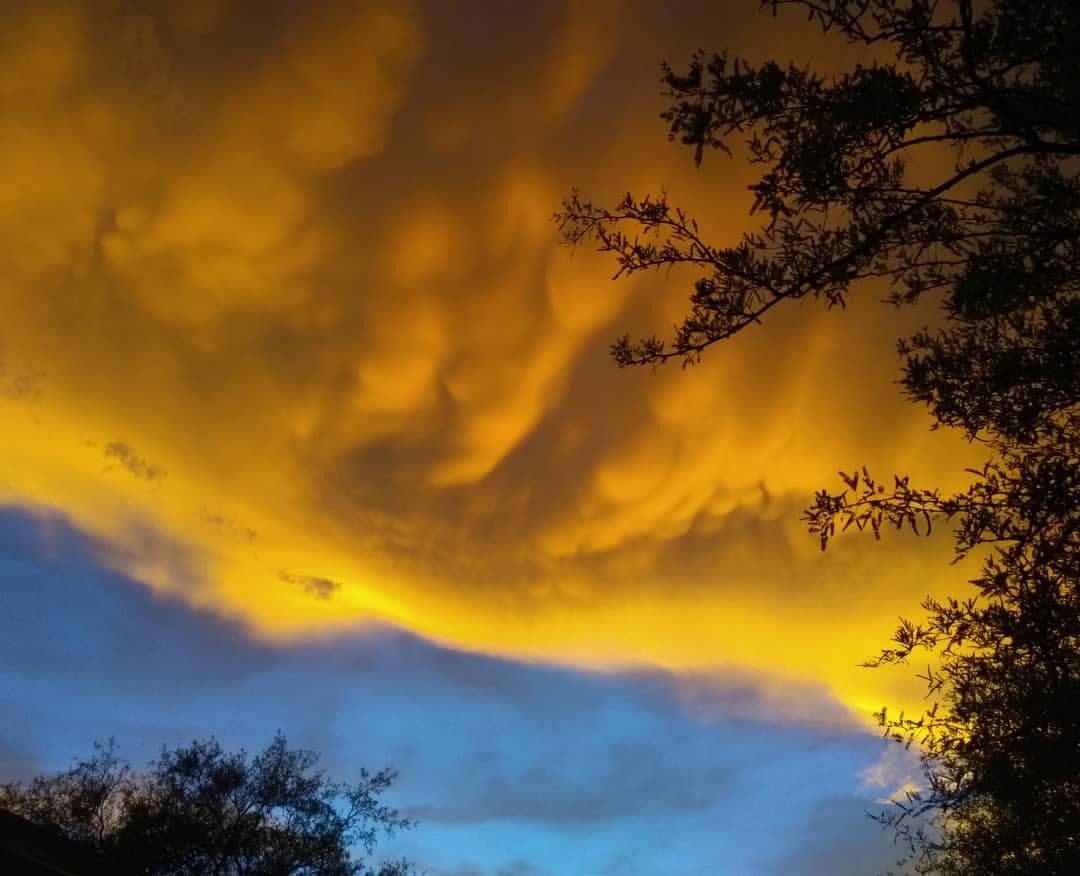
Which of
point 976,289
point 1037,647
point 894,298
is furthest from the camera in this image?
point 1037,647

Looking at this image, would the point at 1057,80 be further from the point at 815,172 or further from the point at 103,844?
the point at 103,844

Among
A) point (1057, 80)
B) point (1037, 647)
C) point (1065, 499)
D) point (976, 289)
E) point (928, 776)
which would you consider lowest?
point (928, 776)

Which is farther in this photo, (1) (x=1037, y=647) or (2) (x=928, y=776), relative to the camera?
(2) (x=928, y=776)

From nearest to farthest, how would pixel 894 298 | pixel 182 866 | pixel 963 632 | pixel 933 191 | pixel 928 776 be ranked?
1. pixel 933 191
2. pixel 894 298
3. pixel 963 632
4. pixel 928 776
5. pixel 182 866

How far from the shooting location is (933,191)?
16.1ft

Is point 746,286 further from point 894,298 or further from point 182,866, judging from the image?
point 182,866

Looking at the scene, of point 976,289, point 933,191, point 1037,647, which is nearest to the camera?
point 933,191

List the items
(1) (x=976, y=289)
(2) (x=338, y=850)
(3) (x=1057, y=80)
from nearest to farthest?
1. (3) (x=1057, y=80)
2. (1) (x=976, y=289)
3. (2) (x=338, y=850)

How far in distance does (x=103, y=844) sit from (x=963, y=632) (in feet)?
98.3

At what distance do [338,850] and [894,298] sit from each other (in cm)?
2955

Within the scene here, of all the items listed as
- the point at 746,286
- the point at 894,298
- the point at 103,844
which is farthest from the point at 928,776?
the point at 103,844

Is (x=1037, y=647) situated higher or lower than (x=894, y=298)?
lower

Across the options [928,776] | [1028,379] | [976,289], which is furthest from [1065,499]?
[928,776]

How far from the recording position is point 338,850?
2861 centimetres
